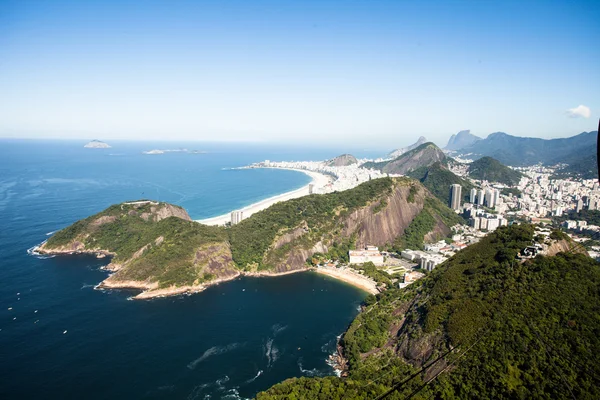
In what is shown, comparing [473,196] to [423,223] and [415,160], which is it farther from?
[415,160]

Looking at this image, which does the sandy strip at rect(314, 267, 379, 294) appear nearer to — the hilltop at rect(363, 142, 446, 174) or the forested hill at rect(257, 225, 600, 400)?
the forested hill at rect(257, 225, 600, 400)

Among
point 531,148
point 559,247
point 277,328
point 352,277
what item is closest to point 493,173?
point 352,277

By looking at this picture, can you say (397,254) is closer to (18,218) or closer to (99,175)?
(18,218)

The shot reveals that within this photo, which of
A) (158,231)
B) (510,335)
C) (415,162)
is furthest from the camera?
(415,162)

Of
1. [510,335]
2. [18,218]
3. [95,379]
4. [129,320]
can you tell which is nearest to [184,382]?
[95,379]

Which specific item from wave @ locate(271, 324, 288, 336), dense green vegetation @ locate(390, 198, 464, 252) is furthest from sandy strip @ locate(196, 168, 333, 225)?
wave @ locate(271, 324, 288, 336)

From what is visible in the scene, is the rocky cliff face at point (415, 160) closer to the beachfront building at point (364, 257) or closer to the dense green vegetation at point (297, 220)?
the dense green vegetation at point (297, 220)
